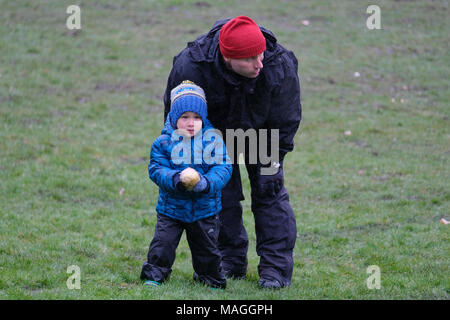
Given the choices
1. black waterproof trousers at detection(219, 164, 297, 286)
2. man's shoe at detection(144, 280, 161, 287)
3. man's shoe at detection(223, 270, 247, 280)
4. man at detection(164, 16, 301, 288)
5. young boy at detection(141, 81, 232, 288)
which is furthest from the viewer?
man's shoe at detection(223, 270, 247, 280)

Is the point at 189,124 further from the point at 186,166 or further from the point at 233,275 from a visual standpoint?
the point at 233,275

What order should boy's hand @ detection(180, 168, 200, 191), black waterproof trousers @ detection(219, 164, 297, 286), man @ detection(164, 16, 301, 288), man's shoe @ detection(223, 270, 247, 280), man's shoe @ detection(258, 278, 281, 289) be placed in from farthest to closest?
man's shoe @ detection(223, 270, 247, 280)
black waterproof trousers @ detection(219, 164, 297, 286)
man's shoe @ detection(258, 278, 281, 289)
man @ detection(164, 16, 301, 288)
boy's hand @ detection(180, 168, 200, 191)

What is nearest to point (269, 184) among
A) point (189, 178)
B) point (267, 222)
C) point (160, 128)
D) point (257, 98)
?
point (267, 222)

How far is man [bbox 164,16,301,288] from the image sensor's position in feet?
15.7

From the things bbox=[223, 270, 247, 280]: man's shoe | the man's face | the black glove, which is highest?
the man's face

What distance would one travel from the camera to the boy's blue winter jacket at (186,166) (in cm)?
473

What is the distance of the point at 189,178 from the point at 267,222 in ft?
3.77

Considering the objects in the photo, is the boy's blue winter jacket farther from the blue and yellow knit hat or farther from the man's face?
the man's face

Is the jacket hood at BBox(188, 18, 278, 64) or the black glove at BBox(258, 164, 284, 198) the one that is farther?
the black glove at BBox(258, 164, 284, 198)

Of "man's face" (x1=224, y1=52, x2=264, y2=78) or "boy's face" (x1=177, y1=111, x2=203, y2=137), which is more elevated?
"man's face" (x1=224, y1=52, x2=264, y2=78)

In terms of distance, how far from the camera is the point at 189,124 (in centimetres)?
472

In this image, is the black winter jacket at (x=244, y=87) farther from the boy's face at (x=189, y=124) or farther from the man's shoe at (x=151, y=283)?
the man's shoe at (x=151, y=283)

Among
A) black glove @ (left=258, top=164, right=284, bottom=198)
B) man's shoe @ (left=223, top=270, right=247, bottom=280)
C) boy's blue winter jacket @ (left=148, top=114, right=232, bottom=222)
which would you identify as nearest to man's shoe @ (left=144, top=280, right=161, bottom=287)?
boy's blue winter jacket @ (left=148, top=114, right=232, bottom=222)
